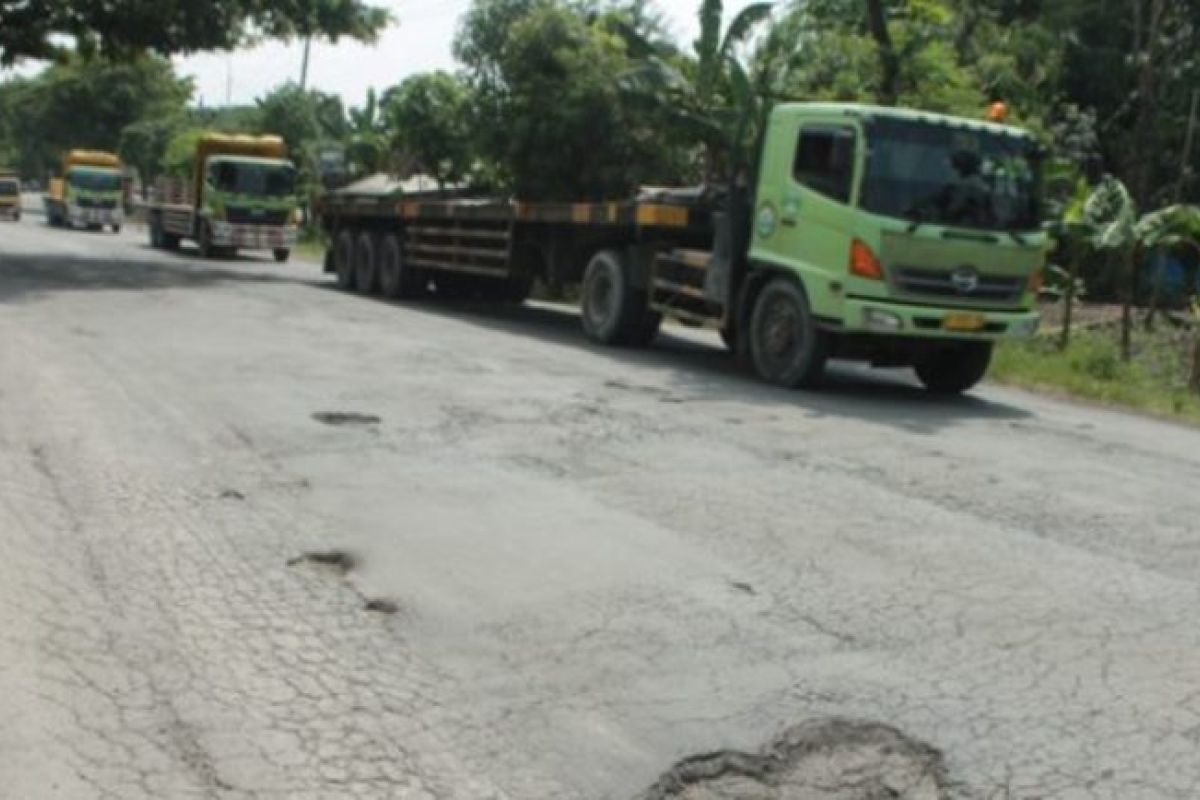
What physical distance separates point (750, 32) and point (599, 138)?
131 inches

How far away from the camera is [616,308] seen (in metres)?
14.9

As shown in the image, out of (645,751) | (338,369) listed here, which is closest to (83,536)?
(645,751)

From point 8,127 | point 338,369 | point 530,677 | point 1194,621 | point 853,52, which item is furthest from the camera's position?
point 8,127

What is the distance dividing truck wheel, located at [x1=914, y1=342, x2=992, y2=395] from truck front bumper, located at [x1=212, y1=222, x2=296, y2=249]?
22.3 meters

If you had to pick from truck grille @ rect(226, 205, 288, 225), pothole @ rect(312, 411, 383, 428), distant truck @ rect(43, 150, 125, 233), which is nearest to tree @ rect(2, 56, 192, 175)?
distant truck @ rect(43, 150, 125, 233)

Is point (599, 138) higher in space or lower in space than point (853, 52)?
lower

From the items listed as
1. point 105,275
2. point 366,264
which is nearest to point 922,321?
point 366,264

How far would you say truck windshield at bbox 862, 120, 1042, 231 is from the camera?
11578 millimetres

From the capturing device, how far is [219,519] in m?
6.46

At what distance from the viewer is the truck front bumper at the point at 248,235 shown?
105 ft

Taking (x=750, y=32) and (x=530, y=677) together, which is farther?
(x=750, y=32)

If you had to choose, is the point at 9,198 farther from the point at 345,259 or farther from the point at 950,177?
the point at 950,177

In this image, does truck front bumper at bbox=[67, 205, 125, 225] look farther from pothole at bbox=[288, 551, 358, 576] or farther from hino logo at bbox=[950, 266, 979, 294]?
pothole at bbox=[288, 551, 358, 576]

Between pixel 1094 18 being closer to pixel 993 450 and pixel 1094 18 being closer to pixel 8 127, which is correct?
pixel 993 450
